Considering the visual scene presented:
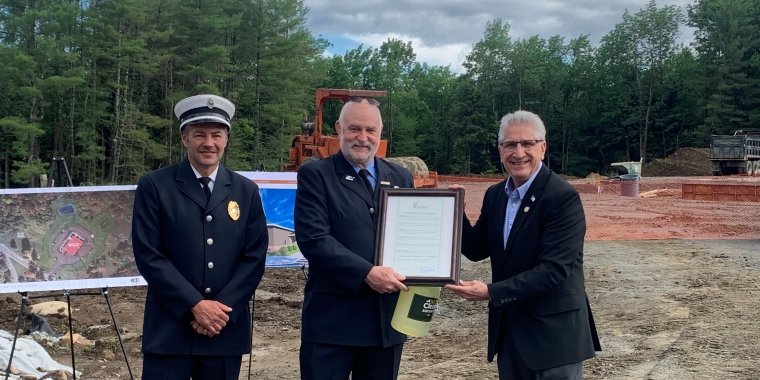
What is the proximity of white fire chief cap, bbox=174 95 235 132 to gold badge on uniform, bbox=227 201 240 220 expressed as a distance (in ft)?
1.22

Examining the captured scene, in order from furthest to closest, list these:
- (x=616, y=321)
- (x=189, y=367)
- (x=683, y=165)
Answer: (x=683, y=165) → (x=616, y=321) → (x=189, y=367)

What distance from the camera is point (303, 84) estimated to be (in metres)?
49.7

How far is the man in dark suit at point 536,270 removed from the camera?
308 cm

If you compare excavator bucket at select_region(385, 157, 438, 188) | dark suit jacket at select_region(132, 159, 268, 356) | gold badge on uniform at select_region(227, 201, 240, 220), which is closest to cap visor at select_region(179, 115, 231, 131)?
dark suit jacket at select_region(132, 159, 268, 356)

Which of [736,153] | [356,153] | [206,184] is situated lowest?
[206,184]

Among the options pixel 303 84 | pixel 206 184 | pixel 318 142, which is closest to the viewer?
pixel 206 184

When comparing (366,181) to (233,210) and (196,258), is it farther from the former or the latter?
(196,258)

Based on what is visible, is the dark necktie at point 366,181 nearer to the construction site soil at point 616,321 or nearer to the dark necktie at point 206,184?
the construction site soil at point 616,321

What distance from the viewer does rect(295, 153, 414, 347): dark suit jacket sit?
3.10 metres

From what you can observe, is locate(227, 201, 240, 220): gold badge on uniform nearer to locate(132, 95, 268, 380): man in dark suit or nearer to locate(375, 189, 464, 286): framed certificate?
locate(132, 95, 268, 380): man in dark suit

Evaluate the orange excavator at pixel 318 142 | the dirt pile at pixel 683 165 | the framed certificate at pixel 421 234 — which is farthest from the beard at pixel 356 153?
the dirt pile at pixel 683 165

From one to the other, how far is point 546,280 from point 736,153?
3995 cm

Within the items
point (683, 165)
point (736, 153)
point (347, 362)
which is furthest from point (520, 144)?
point (683, 165)

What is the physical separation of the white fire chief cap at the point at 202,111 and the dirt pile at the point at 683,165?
46.5 metres
